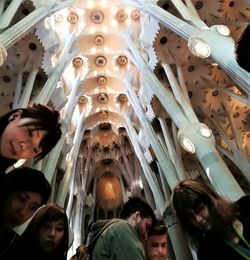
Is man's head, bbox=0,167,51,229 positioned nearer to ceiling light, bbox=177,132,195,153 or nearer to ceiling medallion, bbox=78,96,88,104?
ceiling light, bbox=177,132,195,153

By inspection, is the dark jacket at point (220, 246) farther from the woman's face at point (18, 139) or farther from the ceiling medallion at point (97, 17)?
the ceiling medallion at point (97, 17)

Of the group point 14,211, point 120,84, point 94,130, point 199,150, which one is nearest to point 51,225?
point 14,211

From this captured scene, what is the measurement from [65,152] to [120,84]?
228 inches

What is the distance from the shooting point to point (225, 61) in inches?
266

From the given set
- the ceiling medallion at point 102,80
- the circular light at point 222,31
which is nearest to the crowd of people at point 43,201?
the circular light at point 222,31

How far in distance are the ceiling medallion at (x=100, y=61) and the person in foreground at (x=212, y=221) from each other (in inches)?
654

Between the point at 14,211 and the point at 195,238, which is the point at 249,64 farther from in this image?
the point at 14,211

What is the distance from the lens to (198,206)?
221 cm

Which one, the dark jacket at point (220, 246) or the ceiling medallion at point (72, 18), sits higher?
the ceiling medallion at point (72, 18)

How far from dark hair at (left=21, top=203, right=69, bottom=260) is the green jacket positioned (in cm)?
34

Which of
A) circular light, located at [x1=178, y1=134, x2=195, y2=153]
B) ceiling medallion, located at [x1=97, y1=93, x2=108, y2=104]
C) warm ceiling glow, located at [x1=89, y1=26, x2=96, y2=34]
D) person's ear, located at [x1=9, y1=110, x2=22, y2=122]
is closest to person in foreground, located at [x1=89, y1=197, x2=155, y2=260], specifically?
person's ear, located at [x1=9, y1=110, x2=22, y2=122]

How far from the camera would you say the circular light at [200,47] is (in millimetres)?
7309

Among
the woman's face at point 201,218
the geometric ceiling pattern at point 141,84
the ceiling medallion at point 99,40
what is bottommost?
the woman's face at point 201,218

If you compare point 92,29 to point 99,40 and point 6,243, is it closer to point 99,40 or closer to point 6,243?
point 99,40
